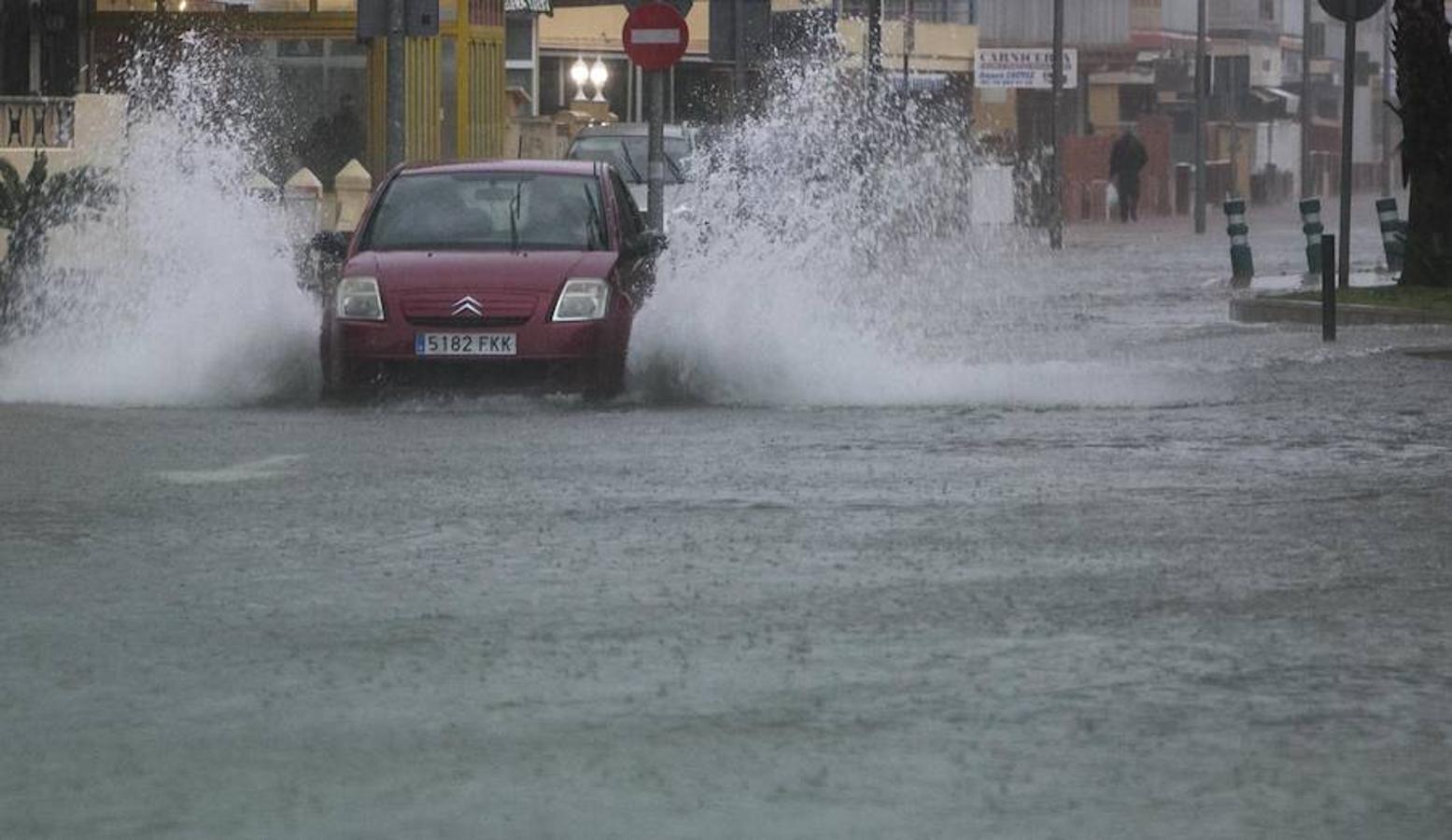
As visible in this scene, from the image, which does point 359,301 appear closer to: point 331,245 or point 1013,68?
point 331,245

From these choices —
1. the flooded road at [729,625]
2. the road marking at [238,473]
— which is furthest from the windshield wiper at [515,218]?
the road marking at [238,473]

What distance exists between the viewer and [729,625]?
10.0m

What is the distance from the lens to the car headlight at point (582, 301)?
1931 cm

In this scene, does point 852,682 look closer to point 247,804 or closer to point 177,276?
point 247,804

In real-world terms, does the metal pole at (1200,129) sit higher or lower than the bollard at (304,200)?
higher

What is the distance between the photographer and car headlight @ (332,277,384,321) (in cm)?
1928

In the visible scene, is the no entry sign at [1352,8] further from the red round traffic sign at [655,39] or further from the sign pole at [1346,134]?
the red round traffic sign at [655,39]

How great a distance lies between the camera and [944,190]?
199 feet

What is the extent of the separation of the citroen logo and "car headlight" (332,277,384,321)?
422mm

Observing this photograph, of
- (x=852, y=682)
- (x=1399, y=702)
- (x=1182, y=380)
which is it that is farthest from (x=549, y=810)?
(x=1182, y=380)

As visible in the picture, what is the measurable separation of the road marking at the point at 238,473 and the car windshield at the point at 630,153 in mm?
22658

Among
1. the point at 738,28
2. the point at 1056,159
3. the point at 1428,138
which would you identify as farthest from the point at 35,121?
the point at 1056,159

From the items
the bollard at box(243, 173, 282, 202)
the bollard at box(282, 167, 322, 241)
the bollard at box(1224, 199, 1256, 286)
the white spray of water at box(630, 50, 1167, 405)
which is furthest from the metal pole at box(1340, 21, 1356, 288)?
the bollard at box(282, 167, 322, 241)

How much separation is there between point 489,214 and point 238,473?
5769mm
